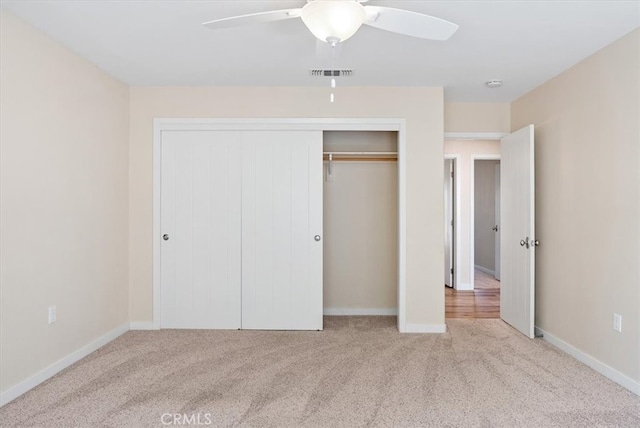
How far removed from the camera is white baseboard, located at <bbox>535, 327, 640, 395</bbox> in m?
2.77

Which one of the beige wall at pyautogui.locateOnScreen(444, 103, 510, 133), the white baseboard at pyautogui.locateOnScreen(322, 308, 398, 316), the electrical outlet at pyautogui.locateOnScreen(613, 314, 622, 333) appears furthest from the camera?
the white baseboard at pyautogui.locateOnScreen(322, 308, 398, 316)

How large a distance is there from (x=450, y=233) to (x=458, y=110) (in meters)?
2.46

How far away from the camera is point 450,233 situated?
6.57 meters

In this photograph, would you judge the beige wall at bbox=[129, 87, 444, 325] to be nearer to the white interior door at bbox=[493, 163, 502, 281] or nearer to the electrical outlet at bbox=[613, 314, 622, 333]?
the electrical outlet at bbox=[613, 314, 622, 333]

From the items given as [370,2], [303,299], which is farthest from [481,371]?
[370,2]

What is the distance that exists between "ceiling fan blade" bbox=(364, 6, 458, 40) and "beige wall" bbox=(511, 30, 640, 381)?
1625mm

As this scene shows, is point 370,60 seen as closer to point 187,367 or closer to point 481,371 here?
point 481,371

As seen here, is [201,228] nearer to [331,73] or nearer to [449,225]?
[331,73]

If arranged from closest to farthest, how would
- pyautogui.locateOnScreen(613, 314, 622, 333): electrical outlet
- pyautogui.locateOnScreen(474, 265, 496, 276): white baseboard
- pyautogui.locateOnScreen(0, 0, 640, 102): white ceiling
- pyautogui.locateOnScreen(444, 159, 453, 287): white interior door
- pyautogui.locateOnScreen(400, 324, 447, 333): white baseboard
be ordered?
pyautogui.locateOnScreen(0, 0, 640, 102): white ceiling, pyautogui.locateOnScreen(613, 314, 622, 333): electrical outlet, pyautogui.locateOnScreen(400, 324, 447, 333): white baseboard, pyautogui.locateOnScreen(444, 159, 453, 287): white interior door, pyautogui.locateOnScreen(474, 265, 496, 276): white baseboard

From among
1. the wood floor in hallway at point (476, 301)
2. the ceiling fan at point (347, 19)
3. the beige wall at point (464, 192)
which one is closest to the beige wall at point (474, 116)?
the beige wall at point (464, 192)

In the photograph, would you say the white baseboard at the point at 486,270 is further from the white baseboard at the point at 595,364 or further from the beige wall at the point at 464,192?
the white baseboard at the point at 595,364

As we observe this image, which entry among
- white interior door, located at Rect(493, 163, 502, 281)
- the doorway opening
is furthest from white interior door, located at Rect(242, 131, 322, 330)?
white interior door, located at Rect(493, 163, 502, 281)

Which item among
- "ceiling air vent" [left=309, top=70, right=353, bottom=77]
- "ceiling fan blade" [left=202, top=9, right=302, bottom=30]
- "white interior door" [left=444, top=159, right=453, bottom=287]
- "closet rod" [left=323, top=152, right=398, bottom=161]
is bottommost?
"white interior door" [left=444, top=159, right=453, bottom=287]

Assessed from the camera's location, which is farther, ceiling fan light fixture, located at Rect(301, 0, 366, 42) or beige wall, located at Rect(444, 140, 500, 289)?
beige wall, located at Rect(444, 140, 500, 289)
